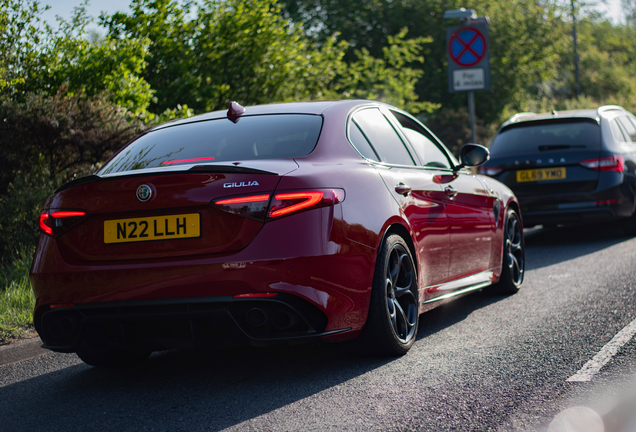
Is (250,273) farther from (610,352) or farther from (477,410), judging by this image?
(610,352)

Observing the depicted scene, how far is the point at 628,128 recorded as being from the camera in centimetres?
1102

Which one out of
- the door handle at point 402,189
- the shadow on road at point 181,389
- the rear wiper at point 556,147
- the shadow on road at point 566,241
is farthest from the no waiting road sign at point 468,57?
the shadow on road at point 181,389

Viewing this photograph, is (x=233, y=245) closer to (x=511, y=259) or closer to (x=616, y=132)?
(x=511, y=259)

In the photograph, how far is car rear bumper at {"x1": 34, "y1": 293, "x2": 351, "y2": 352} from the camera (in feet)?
12.0

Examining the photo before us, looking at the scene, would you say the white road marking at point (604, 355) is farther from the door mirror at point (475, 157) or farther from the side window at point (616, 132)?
the side window at point (616, 132)

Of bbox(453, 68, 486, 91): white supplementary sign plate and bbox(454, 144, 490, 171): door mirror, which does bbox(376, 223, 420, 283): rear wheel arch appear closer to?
bbox(454, 144, 490, 171): door mirror

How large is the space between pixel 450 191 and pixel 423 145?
42 cm

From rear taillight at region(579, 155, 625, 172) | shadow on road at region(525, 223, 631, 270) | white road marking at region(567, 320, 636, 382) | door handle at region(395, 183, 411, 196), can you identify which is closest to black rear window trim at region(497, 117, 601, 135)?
rear taillight at region(579, 155, 625, 172)

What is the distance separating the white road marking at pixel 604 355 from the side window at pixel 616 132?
566cm

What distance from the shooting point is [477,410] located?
336 cm

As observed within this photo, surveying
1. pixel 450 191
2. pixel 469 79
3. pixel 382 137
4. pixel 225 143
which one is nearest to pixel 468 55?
pixel 469 79

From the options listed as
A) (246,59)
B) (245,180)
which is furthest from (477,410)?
(246,59)

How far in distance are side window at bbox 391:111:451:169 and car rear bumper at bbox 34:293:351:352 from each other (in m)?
1.87

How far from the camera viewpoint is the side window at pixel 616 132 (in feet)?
33.2
